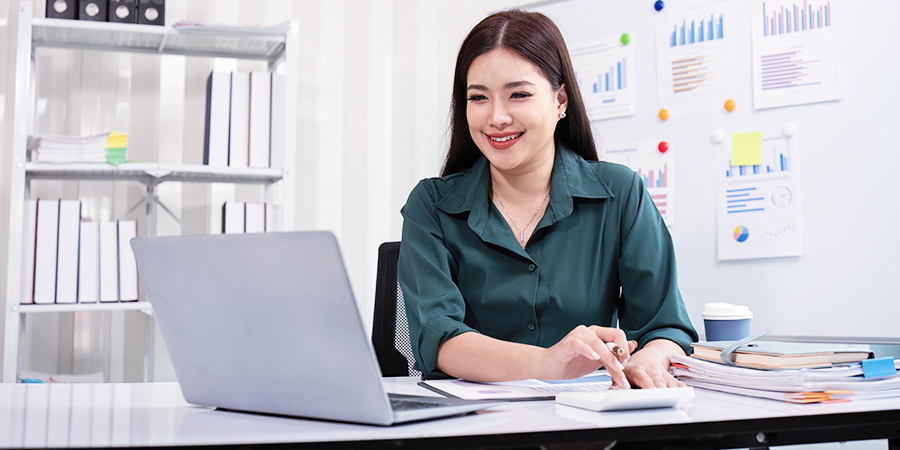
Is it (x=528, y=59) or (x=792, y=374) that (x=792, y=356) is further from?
(x=528, y=59)

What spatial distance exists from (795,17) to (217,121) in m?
1.72

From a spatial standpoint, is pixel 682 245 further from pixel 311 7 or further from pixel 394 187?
pixel 311 7

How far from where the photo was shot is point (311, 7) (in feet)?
8.54

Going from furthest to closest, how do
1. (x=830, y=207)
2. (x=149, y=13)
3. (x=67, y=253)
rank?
(x=149, y=13)
(x=67, y=253)
(x=830, y=207)

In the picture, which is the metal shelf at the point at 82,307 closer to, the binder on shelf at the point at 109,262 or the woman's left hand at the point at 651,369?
the binder on shelf at the point at 109,262

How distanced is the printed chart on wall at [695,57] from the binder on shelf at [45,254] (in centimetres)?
183

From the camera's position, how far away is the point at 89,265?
2.09 meters

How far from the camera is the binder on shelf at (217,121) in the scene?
2.21 metres

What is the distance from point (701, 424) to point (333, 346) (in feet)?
1.09

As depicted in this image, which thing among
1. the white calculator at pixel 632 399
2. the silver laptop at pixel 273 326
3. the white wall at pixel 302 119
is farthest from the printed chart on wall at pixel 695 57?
the silver laptop at pixel 273 326

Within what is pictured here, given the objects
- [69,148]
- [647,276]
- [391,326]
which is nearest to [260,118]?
[69,148]

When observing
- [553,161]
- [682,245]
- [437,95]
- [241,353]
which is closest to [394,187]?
[437,95]

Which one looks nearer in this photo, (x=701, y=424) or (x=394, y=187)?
(x=701, y=424)

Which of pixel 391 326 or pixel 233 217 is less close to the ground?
pixel 233 217
